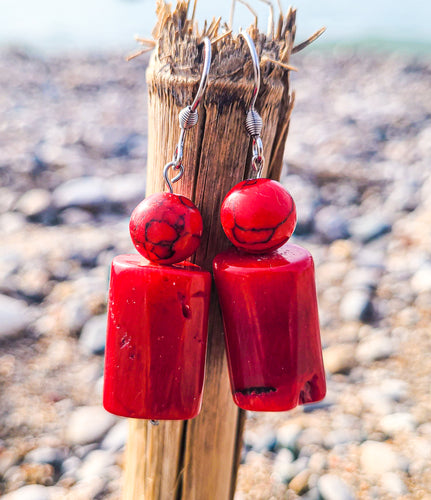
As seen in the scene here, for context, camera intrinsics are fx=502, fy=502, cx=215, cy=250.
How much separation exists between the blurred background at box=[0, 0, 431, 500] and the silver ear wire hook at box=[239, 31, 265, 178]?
1.49 m

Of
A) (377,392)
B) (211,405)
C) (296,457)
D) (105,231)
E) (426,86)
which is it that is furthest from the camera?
(426,86)

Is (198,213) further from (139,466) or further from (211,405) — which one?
(139,466)

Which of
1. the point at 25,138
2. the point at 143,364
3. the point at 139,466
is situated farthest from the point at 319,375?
the point at 25,138

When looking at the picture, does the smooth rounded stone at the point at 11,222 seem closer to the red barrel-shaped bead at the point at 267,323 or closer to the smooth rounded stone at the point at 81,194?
the smooth rounded stone at the point at 81,194

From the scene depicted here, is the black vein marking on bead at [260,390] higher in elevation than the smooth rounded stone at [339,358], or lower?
higher

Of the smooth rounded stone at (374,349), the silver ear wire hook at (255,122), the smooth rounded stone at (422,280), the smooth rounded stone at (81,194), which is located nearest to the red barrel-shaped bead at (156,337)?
the silver ear wire hook at (255,122)

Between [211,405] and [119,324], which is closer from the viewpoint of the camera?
[119,324]

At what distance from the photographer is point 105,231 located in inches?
150

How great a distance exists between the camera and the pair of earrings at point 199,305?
1083 millimetres

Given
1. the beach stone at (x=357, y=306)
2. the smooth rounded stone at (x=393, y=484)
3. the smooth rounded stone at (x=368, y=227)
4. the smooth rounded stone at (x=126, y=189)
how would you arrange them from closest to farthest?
the smooth rounded stone at (x=393, y=484) < the beach stone at (x=357, y=306) < the smooth rounded stone at (x=368, y=227) < the smooth rounded stone at (x=126, y=189)

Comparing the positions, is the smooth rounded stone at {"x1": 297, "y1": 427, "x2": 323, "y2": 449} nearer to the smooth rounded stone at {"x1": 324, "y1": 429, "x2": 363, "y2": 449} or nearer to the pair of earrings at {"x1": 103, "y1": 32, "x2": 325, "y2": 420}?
the smooth rounded stone at {"x1": 324, "y1": 429, "x2": 363, "y2": 449}

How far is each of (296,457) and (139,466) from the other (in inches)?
41.0

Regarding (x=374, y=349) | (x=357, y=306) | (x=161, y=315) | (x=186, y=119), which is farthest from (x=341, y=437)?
(x=186, y=119)

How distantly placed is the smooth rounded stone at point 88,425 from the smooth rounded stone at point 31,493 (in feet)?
0.91
